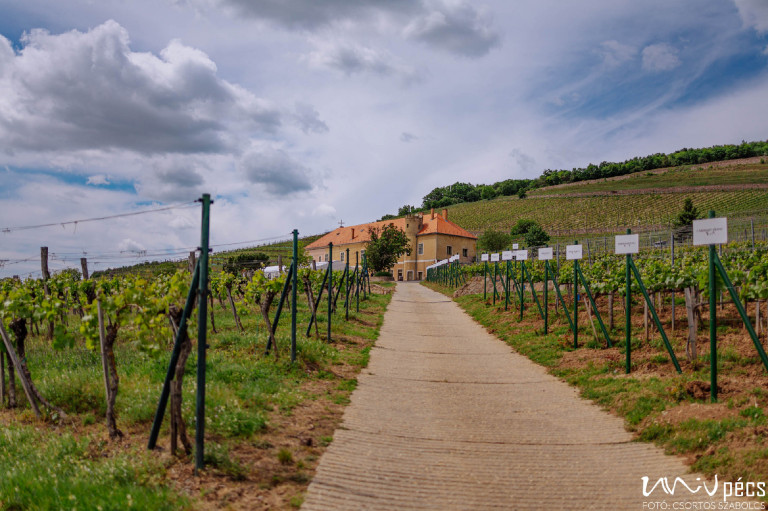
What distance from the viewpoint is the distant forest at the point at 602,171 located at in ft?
364

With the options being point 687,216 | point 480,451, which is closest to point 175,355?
point 480,451

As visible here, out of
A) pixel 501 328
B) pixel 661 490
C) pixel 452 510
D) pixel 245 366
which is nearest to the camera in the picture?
pixel 452 510

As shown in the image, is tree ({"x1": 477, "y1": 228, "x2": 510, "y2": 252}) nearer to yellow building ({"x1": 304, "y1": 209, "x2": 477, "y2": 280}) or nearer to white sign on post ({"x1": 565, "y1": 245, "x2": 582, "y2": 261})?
yellow building ({"x1": 304, "y1": 209, "x2": 477, "y2": 280})

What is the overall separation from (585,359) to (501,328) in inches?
220

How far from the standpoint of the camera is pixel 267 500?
4.49 meters

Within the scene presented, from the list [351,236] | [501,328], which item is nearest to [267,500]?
[501,328]

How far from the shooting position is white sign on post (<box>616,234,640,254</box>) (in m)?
9.27

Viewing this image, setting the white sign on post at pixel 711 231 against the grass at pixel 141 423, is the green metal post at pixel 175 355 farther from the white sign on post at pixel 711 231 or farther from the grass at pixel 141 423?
the white sign on post at pixel 711 231

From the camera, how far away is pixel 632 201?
257 ft

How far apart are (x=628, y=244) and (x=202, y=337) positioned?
7760 millimetres

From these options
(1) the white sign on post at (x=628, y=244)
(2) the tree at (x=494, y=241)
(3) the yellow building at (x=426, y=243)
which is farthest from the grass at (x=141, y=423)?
(2) the tree at (x=494, y=241)

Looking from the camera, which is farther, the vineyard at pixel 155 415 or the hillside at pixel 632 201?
A: the hillside at pixel 632 201

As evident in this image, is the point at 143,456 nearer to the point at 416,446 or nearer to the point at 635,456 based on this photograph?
the point at 416,446

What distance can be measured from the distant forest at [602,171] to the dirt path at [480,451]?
3965 inches
